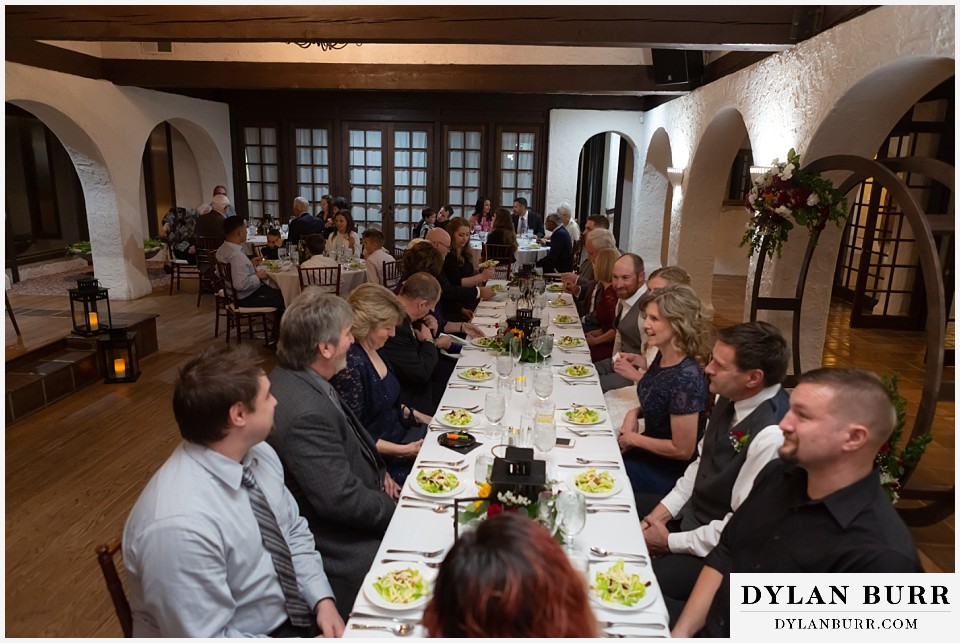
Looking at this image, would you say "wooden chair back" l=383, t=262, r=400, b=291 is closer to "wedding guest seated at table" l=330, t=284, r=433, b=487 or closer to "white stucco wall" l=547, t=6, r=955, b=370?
"white stucco wall" l=547, t=6, r=955, b=370

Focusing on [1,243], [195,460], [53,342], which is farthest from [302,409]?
[53,342]

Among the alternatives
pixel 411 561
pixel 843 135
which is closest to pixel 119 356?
pixel 411 561

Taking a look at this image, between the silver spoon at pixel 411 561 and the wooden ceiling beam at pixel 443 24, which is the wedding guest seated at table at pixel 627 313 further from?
the silver spoon at pixel 411 561

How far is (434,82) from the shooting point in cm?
875

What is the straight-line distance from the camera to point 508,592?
3.41 feet

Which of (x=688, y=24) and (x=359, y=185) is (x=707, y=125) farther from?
(x=359, y=185)

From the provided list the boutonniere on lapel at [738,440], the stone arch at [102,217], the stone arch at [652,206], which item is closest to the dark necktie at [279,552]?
the boutonniere on lapel at [738,440]

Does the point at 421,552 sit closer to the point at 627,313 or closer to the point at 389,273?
the point at 627,313

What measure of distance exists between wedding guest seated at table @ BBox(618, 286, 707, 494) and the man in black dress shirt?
1.01 meters

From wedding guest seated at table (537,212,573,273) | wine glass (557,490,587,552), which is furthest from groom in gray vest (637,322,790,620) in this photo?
wedding guest seated at table (537,212,573,273)

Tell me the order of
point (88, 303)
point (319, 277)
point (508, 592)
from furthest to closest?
1. point (319, 277)
2. point (88, 303)
3. point (508, 592)

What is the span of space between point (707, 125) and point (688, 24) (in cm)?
251

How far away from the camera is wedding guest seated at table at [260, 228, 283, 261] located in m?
8.44

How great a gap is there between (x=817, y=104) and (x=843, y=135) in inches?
11.2
